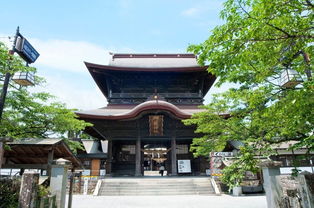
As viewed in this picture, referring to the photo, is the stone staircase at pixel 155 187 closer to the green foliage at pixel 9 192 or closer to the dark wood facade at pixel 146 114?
A: the dark wood facade at pixel 146 114

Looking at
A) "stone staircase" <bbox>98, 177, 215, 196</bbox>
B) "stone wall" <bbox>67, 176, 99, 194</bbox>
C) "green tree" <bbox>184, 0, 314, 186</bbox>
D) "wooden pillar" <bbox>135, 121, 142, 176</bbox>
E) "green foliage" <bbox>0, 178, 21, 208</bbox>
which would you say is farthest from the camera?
"wooden pillar" <bbox>135, 121, 142, 176</bbox>

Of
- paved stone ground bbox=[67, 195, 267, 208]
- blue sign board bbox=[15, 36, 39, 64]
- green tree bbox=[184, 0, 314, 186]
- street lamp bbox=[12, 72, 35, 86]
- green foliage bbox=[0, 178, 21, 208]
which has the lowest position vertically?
paved stone ground bbox=[67, 195, 267, 208]

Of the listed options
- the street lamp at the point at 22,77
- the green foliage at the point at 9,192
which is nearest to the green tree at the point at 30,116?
the street lamp at the point at 22,77

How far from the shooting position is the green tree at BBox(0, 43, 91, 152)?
7.33m

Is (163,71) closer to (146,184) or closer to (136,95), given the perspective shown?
(136,95)

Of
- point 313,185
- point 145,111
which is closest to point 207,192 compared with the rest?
point 145,111

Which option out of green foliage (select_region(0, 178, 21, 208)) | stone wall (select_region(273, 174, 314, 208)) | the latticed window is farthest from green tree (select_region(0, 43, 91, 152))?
stone wall (select_region(273, 174, 314, 208))

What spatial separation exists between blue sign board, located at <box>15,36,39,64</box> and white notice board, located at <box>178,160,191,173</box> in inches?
467

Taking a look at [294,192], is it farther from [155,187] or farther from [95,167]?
[95,167]

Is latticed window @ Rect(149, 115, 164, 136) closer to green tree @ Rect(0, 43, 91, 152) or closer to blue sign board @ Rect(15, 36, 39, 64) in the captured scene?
green tree @ Rect(0, 43, 91, 152)

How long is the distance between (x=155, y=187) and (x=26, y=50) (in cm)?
911

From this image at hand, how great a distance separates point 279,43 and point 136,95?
13.8 meters

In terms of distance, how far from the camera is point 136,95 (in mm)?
16641

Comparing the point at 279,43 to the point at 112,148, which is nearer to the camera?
the point at 279,43
